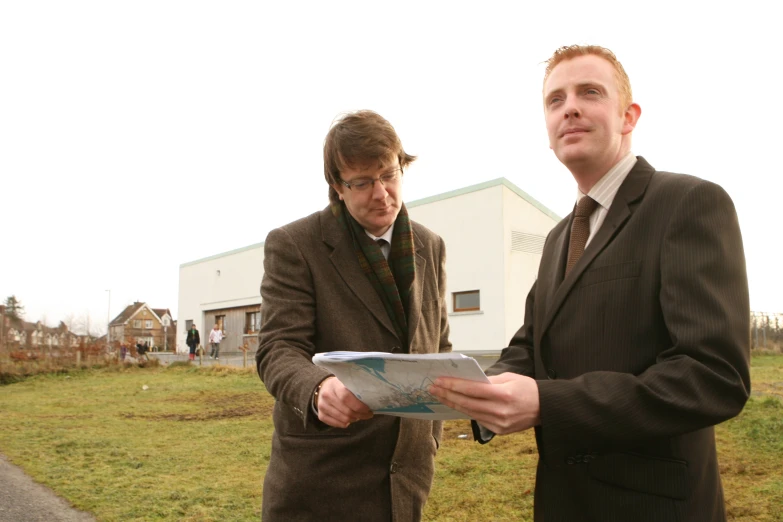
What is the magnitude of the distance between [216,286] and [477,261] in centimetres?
2045

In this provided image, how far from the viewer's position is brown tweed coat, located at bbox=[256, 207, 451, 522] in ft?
6.98

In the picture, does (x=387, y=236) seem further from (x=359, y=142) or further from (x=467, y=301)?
(x=467, y=301)

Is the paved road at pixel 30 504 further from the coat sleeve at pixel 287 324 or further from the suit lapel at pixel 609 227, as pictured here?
the suit lapel at pixel 609 227

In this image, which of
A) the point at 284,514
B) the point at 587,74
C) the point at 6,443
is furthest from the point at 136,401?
the point at 587,74

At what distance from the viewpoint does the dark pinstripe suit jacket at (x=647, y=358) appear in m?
1.36

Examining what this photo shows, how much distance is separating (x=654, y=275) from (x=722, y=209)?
222 mm

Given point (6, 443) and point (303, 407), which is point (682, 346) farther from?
point (6, 443)

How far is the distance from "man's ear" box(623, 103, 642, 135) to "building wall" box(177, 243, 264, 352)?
3195 centimetres

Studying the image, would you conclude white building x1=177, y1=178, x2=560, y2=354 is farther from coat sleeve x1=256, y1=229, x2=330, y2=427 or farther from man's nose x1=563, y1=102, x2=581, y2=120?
man's nose x1=563, y1=102, x2=581, y2=120

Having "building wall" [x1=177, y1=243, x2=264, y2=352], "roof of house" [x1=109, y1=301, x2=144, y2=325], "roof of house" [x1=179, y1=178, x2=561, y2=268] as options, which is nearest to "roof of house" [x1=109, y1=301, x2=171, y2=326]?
"roof of house" [x1=109, y1=301, x2=144, y2=325]

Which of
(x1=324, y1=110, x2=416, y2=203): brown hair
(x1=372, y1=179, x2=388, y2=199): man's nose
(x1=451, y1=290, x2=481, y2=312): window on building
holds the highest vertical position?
(x1=451, y1=290, x2=481, y2=312): window on building

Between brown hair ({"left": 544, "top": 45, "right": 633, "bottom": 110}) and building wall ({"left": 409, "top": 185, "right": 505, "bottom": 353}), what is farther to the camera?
building wall ({"left": 409, "top": 185, "right": 505, "bottom": 353})

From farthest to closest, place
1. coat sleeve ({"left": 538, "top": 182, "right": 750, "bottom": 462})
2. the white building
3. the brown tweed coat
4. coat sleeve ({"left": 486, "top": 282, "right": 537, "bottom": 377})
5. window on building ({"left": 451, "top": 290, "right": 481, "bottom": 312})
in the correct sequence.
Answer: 1. window on building ({"left": 451, "top": 290, "right": 481, "bottom": 312})
2. the white building
3. the brown tweed coat
4. coat sleeve ({"left": 486, "top": 282, "right": 537, "bottom": 377})
5. coat sleeve ({"left": 538, "top": 182, "right": 750, "bottom": 462})

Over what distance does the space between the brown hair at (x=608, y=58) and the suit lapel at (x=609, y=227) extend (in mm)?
242
